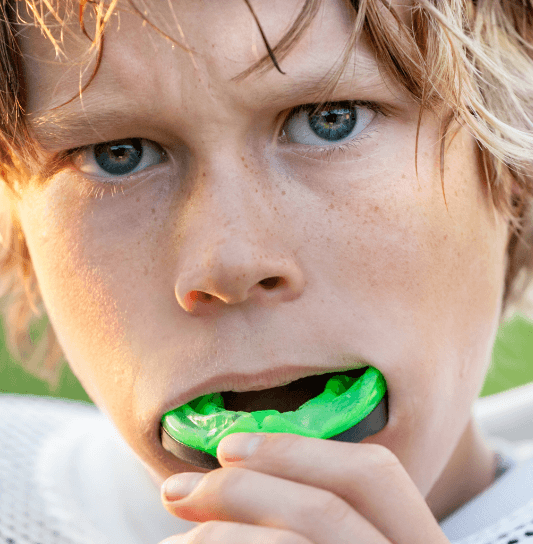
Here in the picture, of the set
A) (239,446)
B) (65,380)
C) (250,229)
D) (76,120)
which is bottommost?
(239,446)

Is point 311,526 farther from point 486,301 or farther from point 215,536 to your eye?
point 486,301

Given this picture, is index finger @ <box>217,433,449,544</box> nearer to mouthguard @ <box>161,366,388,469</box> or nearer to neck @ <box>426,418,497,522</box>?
mouthguard @ <box>161,366,388,469</box>

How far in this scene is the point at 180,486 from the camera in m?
0.74

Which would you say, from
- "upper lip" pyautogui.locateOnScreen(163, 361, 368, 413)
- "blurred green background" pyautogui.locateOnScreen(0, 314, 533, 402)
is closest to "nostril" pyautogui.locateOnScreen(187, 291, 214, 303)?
"upper lip" pyautogui.locateOnScreen(163, 361, 368, 413)

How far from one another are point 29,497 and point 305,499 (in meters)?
0.83

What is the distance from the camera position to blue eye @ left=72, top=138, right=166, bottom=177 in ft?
3.13

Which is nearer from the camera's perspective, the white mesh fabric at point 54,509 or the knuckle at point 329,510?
the knuckle at point 329,510

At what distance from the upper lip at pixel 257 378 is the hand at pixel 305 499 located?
4.2 inches

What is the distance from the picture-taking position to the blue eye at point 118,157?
953 millimetres

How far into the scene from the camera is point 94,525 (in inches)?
48.1

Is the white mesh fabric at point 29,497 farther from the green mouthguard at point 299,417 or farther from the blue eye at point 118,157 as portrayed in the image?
the blue eye at point 118,157

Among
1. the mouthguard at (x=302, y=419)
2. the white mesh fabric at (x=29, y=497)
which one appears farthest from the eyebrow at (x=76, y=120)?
the white mesh fabric at (x=29, y=497)

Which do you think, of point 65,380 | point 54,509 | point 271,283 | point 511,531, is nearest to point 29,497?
point 54,509

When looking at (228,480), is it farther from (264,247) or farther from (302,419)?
(264,247)
